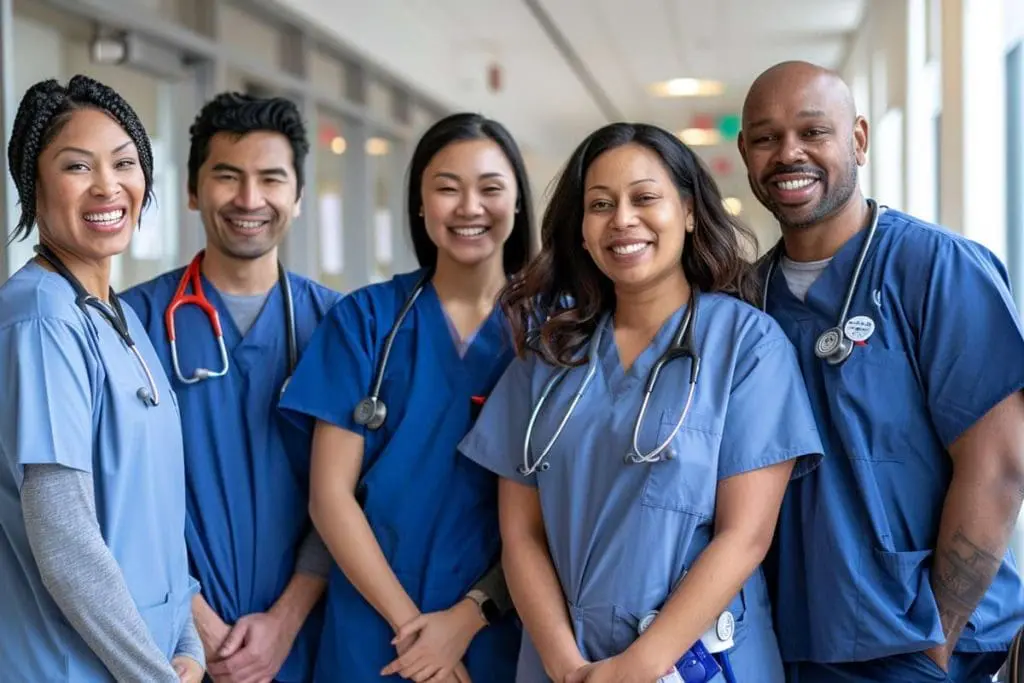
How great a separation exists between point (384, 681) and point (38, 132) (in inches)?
41.6

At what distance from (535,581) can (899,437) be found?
60cm

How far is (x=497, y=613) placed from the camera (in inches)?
76.4

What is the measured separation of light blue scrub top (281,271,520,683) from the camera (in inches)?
76.0

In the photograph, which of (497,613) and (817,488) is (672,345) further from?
(497,613)

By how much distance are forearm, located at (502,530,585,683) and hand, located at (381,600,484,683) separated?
198 mm

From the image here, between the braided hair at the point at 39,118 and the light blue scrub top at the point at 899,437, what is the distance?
1158 mm

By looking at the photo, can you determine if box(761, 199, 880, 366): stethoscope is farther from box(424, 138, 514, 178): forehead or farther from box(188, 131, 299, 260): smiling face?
box(188, 131, 299, 260): smiling face

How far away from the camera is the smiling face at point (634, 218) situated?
169 centimetres

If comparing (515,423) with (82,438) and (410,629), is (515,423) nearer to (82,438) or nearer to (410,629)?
(410,629)

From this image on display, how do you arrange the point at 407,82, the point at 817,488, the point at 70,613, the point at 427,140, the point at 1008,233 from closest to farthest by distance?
the point at 70,613 → the point at 817,488 → the point at 427,140 → the point at 1008,233 → the point at 407,82

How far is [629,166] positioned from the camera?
1710 mm

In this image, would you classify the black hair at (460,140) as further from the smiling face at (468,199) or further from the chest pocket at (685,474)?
the chest pocket at (685,474)

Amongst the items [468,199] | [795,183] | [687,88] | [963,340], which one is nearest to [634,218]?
[795,183]

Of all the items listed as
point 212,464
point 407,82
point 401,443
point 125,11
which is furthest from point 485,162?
point 407,82
